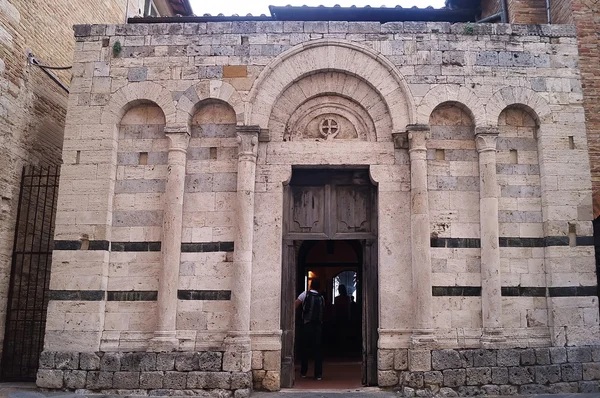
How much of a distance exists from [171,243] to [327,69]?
394cm

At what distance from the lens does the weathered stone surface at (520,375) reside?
26.7 feet

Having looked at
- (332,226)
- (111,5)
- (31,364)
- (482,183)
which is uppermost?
(111,5)

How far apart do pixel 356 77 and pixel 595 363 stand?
19.6 ft

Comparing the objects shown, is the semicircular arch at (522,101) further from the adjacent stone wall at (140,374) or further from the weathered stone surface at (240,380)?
the adjacent stone wall at (140,374)

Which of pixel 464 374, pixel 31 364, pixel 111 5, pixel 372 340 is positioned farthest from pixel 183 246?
pixel 111 5

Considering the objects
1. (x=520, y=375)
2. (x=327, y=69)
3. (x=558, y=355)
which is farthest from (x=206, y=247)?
(x=558, y=355)

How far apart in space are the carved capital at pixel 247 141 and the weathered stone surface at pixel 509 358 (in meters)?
4.97

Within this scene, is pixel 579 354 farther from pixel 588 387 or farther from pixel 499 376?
pixel 499 376

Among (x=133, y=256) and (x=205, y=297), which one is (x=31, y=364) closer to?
(x=133, y=256)

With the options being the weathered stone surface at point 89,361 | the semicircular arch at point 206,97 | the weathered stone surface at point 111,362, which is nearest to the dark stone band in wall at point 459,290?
the semicircular arch at point 206,97

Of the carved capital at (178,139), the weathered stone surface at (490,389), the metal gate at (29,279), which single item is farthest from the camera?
the metal gate at (29,279)

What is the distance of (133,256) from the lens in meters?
8.75

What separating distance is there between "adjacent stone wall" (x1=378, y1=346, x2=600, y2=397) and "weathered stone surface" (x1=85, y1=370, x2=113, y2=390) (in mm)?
4217

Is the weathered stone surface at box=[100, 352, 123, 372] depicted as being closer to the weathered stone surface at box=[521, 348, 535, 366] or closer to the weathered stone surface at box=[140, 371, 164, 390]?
the weathered stone surface at box=[140, 371, 164, 390]
